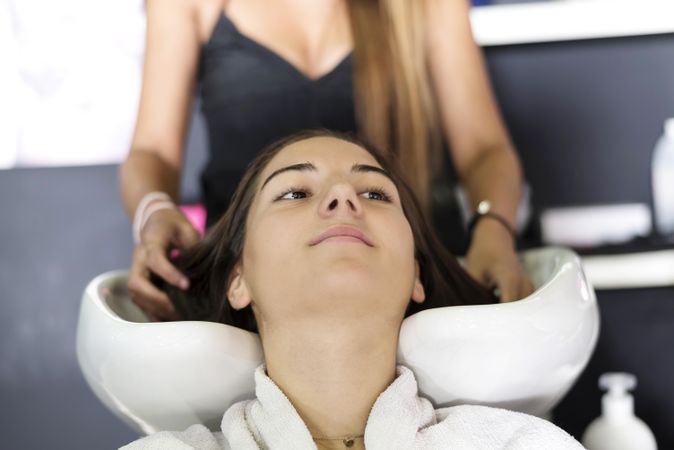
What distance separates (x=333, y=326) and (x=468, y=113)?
31.2 inches

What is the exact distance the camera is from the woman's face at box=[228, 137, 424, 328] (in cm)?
120

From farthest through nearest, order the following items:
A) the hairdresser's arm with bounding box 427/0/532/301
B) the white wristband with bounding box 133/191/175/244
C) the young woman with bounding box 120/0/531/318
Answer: the young woman with bounding box 120/0/531/318
the hairdresser's arm with bounding box 427/0/532/301
the white wristband with bounding box 133/191/175/244

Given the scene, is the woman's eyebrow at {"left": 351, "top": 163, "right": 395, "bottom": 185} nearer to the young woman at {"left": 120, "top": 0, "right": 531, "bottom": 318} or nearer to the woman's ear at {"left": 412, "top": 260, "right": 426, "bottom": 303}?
the woman's ear at {"left": 412, "top": 260, "right": 426, "bottom": 303}

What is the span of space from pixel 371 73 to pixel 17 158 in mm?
993

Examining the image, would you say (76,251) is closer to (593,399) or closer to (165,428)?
(165,428)

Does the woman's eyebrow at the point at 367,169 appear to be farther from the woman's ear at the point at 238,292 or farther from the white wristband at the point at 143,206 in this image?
the white wristband at the point at 143,206

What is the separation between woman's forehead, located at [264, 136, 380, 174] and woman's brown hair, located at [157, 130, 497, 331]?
0.04 metres

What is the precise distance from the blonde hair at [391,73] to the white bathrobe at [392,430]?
2.54 feet

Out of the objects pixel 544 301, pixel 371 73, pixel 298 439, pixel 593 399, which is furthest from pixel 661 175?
pixel 298 439

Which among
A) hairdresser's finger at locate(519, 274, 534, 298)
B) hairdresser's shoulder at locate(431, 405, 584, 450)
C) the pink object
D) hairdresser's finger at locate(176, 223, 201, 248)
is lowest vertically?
the pink object

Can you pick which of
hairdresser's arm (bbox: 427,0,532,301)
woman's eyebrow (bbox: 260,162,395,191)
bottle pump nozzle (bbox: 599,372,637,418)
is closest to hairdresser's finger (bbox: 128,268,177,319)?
woman's eyebrow (bbox: 260,162,395,191)

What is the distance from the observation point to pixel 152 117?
1.84m

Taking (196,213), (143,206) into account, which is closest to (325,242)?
(143,206)

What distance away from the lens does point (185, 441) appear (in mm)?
1152
